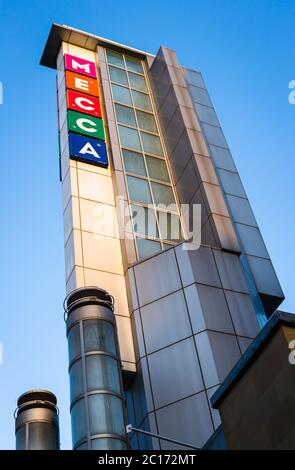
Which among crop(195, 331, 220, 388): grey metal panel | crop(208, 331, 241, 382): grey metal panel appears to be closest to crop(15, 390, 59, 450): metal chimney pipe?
crop(195, 331, 220, 388): grey metal panel

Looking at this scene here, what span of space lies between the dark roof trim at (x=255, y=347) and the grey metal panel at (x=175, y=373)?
7.78 metres

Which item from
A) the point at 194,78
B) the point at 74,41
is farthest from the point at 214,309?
the point at 74,41

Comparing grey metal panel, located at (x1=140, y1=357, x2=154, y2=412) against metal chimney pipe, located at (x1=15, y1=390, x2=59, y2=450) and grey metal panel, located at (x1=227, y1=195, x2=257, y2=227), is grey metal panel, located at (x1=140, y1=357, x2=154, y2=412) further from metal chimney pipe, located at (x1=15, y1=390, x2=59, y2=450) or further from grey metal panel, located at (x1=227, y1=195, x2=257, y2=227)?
grey metal panel, located at (x1=227, y1=195, x2=257, y2=227)

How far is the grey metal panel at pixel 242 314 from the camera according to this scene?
25769mm

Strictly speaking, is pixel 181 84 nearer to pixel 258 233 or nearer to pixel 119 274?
pixel 258 233

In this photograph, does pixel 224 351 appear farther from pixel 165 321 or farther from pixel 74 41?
pixel 74 41

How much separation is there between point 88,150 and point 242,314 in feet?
44.3

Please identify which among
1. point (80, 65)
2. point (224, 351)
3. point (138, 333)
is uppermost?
point (80, 65)

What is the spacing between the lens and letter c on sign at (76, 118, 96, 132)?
115ft

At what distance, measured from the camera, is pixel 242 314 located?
2641cm

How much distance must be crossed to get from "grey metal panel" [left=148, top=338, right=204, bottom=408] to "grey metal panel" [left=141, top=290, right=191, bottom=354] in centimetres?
40

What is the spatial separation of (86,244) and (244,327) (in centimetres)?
840

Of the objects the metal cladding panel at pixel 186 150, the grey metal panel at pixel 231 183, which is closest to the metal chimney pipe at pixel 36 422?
the metal cladding panel at pixel 186 150

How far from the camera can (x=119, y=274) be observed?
28.2 metres
